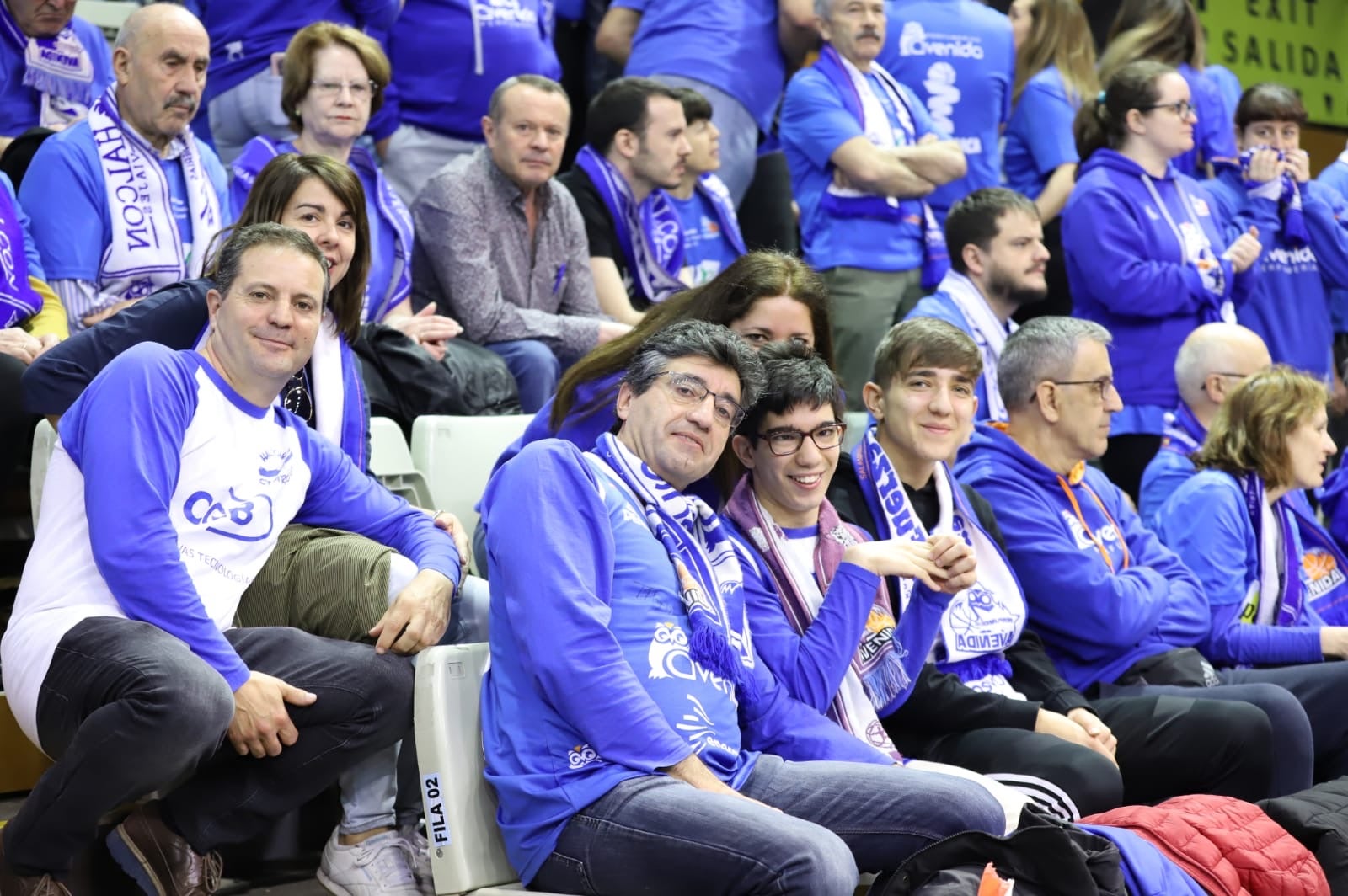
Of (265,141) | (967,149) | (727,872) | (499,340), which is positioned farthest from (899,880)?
(967,149)

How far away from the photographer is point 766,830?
7.12 feet

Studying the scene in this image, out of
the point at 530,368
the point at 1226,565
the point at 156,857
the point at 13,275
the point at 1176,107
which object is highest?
the point at 1176,107

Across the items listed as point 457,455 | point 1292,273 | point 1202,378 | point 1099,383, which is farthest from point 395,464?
point 1292,273

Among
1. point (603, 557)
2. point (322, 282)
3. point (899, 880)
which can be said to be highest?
point (322, 282)

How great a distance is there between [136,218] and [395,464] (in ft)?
2.74

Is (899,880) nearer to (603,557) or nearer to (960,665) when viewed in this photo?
(603,557)

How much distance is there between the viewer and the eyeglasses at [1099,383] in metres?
3.63

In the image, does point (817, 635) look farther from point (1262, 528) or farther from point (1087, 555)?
point (1262, 528)

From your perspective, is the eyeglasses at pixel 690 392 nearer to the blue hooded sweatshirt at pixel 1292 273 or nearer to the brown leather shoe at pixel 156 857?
the brown leather shoe at pixel 156 857

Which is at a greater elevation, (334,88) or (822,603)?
(334,88)

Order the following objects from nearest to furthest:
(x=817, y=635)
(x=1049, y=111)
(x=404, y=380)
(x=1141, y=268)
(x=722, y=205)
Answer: (x=817, y=635) → (x=404, y=380) → (x=1141, y=268) → (x=722, y=205) → (x=1049, y=111)

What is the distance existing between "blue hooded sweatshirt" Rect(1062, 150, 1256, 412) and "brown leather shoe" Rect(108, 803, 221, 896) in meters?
3.42

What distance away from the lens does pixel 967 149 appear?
5727 millimetres

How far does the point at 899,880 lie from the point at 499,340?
2.35 m
